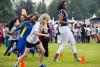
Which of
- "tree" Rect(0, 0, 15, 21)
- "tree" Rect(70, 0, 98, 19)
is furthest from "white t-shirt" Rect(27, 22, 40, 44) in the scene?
"tree" Rect(70, 0, 98, 19)

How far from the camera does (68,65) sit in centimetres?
1627

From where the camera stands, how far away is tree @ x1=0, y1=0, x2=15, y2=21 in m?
75.6

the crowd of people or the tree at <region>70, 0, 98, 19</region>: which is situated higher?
the tree at <region>70, 0, 98, 19</region>

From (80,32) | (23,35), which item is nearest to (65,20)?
(23,35)

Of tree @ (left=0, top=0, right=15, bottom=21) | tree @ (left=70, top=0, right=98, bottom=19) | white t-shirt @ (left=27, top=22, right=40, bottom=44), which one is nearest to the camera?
white t-shirt @ (left=27, top=22, right=40, bottom=44)

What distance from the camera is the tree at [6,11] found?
7556 cm

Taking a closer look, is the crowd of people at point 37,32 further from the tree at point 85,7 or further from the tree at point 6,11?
the tree at point 85,7

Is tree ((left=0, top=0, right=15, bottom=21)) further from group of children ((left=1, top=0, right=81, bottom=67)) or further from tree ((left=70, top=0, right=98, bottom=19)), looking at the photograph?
group of children ((left=1, top=0, right=81, bottom=67))

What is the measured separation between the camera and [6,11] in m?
75.8

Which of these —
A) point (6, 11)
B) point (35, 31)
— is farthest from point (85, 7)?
point (35, 31)

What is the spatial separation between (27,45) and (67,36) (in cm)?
284

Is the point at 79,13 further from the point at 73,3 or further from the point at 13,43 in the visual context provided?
the point at 13,43

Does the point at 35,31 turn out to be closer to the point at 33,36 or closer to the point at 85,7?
the point at 33,36

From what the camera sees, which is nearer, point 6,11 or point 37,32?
point 37,32
